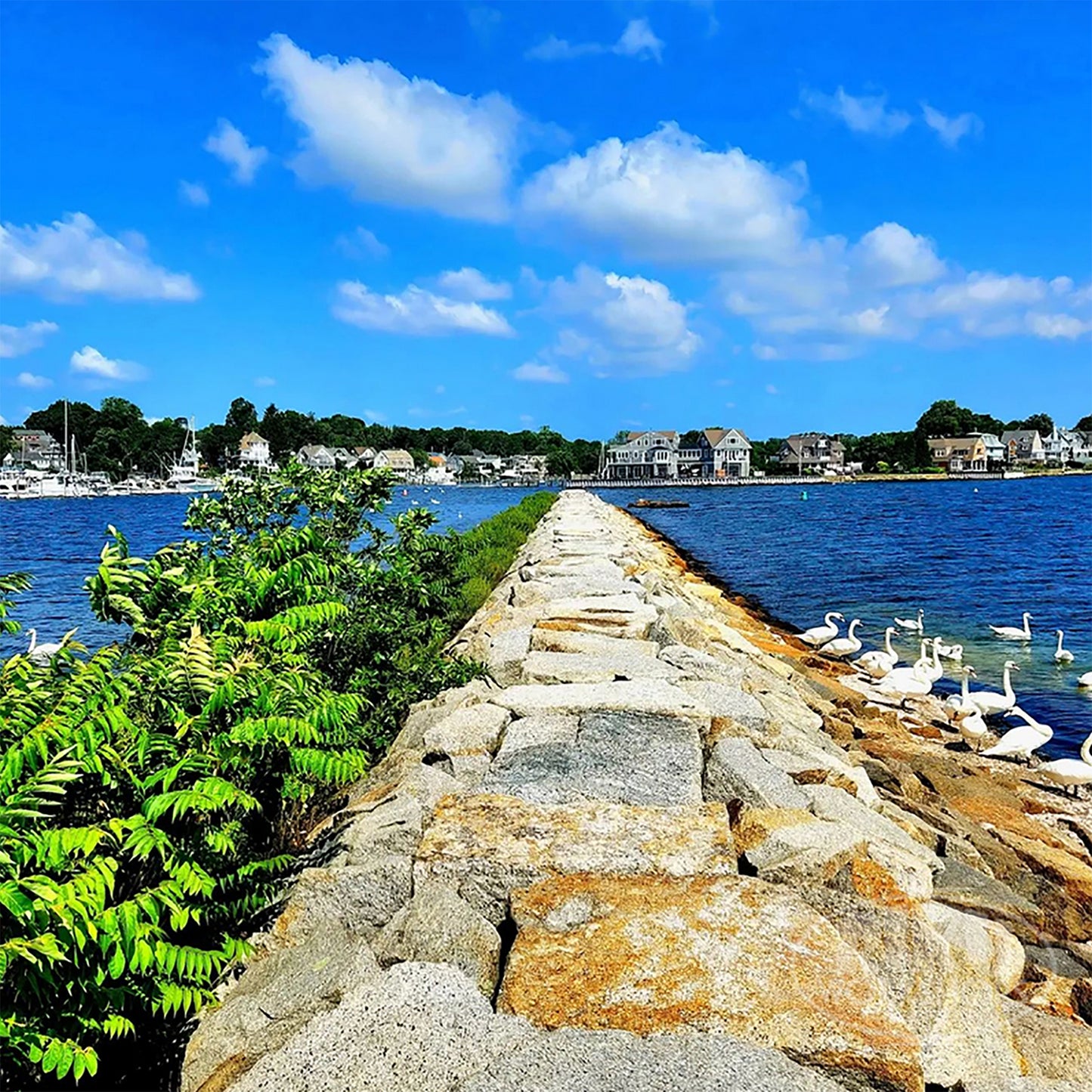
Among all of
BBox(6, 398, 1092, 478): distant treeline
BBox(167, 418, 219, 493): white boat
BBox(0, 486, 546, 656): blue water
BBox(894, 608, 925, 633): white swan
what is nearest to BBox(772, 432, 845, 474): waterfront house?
BBox(6, 398, 1092, 478): distant treeline

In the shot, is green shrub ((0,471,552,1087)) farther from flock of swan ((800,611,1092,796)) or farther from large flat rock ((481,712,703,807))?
flock of swan ((800,611,1092,796))

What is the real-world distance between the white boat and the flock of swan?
10881 centimetres

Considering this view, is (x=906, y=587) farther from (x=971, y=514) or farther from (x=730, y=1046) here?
(x=971, y=514)

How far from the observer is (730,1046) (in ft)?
10.4

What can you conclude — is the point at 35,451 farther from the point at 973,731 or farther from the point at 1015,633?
the point at 973,731

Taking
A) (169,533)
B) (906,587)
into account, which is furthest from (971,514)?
(169,533)

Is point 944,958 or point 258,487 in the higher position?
point 258,487

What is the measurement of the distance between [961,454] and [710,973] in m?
145

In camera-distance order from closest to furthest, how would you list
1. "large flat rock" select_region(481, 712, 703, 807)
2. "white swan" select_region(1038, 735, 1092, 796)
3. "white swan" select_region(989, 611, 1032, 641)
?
1. "large flat rock" select_region(481, 712, 703, 807)
2. "white swan" select_region(1038, 735, 1092, 796)
3. "white swan" select_region(989, 611, 1032, 641)

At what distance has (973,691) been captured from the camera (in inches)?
602

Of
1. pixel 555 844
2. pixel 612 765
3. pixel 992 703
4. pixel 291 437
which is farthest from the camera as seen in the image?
pixel 291 437

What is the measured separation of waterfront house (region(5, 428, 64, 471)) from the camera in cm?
13675

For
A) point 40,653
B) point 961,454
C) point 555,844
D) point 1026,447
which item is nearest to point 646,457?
point 961,454

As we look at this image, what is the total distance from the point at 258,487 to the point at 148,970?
6.04 metres
